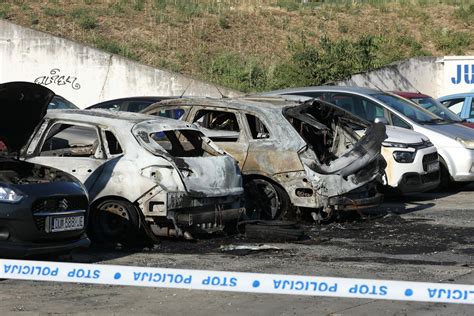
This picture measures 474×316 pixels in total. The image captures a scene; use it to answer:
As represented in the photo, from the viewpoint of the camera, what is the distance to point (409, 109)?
55.3 feet

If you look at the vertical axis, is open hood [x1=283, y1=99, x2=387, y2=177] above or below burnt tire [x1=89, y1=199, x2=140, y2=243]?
above

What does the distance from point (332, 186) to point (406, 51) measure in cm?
2968

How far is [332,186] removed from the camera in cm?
1234

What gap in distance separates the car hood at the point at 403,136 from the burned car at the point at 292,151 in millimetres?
1830

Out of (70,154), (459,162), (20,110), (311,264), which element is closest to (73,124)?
(70,154)

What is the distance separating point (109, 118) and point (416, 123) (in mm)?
6680

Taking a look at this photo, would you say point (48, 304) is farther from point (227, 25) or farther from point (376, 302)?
point (227, 25)

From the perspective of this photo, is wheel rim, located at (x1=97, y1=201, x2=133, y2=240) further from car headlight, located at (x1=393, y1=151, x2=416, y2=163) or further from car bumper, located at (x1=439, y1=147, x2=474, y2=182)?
car bumper, located at (x1=439, y1=147, x2=474, y2=182)

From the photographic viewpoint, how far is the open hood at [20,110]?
34.1ft

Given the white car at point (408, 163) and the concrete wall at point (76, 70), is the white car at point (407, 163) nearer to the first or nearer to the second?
the white car at point (408, 163)

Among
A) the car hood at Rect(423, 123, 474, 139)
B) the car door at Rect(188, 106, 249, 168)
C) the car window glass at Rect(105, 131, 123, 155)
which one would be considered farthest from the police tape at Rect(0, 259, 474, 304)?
the car hood at Rect(423, 123, 474, 139)

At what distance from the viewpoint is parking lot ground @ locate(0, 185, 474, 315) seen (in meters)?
8.12

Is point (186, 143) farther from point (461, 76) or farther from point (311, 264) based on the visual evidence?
point (461, 76)

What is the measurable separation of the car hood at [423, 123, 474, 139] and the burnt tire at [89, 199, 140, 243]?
23.6 ft
